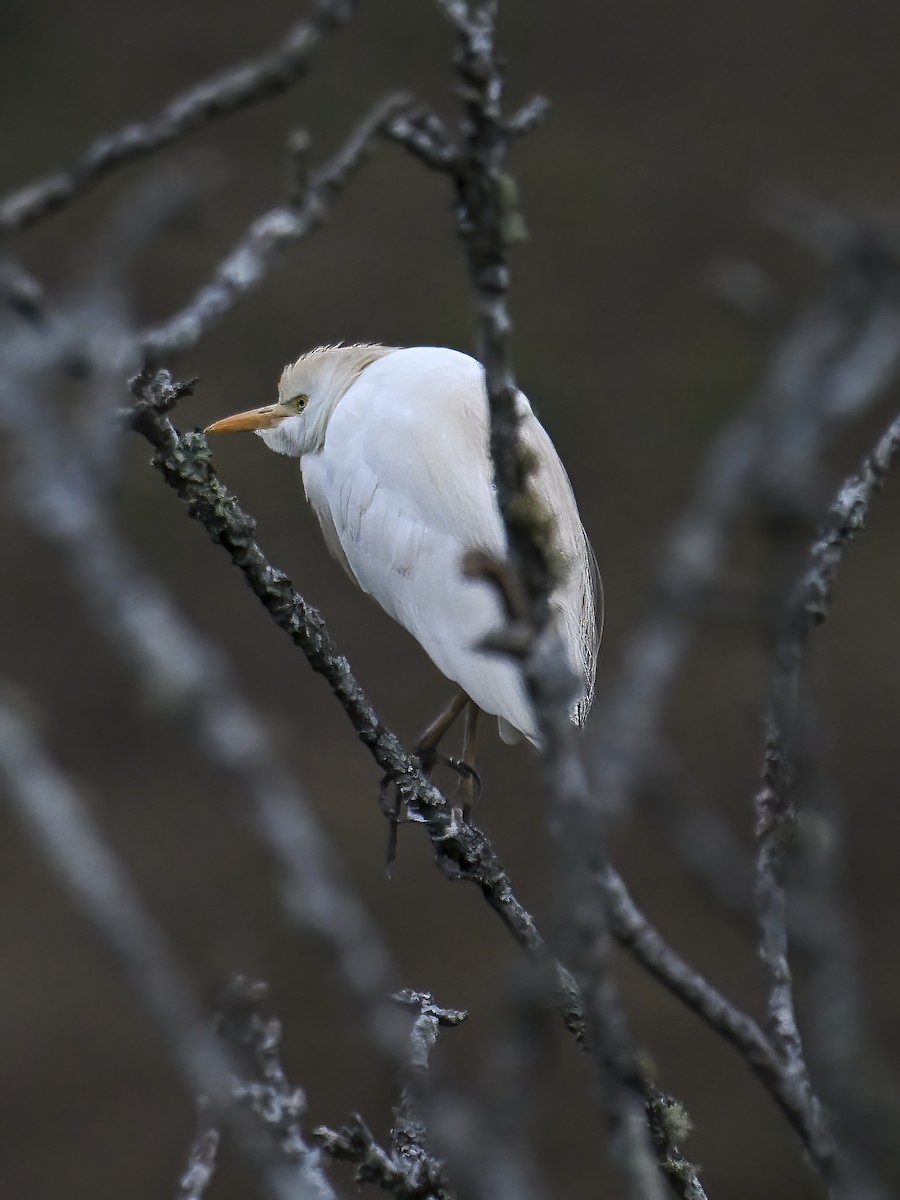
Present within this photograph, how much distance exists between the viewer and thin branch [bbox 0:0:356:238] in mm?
333

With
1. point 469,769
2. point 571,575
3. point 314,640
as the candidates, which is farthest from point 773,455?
point 469,769

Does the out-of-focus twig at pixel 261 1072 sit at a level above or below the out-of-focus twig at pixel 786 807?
below

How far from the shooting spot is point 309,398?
138cm

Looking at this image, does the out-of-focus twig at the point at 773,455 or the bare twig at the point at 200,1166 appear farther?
the bare twig at the point at 200,1166

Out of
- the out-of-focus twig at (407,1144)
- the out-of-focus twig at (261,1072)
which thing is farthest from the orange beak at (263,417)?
the out-of-focus twig at (261,1072)

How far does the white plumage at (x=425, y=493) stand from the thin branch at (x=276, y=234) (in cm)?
80

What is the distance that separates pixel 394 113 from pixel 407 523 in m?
0.92

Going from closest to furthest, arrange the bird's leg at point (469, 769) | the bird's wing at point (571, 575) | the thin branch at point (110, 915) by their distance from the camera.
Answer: the thin branch at point (110, 915) → the bird's wing at point (571, 575) → the bird's leg at point (469, 769)

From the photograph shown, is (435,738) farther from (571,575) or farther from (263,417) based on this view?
(263,417)

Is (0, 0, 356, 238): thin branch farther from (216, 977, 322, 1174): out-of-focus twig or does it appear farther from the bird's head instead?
the bird's head

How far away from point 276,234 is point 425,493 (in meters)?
0.89

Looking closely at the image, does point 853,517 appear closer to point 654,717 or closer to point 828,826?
point 828,826

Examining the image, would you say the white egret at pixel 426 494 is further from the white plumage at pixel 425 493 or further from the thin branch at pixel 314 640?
the thin branch at pixel 314 640

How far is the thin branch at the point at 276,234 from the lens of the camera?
1.26ft
